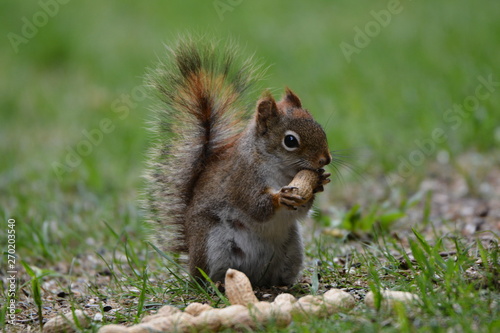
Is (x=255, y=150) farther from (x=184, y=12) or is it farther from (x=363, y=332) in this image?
(x=184, y=12)

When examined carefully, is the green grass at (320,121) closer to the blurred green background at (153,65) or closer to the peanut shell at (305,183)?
the blurred green background at (153,65)

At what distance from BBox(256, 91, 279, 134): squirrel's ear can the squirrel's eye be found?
9 centimetres

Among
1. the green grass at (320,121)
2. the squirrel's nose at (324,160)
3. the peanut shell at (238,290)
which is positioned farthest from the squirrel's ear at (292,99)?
the peanut shell at (238,290)

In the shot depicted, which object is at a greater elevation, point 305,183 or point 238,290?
point 305,183

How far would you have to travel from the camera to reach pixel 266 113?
2441 mm

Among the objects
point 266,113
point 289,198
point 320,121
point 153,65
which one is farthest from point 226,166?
point 320,121

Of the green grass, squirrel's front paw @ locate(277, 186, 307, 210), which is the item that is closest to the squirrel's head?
squirrel's front paw @ locate(277, 186, 307, 210)

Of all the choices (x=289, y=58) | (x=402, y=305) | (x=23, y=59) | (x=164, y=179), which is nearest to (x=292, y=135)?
(x=164, y=179)

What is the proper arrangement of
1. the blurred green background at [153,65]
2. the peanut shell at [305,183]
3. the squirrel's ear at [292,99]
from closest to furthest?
the peanut shell at [305,183] → the squirrel's ear at [292,99] → the blurred green background at [153,65]

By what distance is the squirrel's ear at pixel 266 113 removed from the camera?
2.44 m

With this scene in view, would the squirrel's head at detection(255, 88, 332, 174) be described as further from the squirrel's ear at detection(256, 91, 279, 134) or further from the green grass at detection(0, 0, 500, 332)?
the green grass at detection(0, 0, 500, 332)

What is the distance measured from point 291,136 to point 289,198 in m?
0.26

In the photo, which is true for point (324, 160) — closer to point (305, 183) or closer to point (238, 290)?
point (305, 183)

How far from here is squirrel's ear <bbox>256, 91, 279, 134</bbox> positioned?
95.9 inches
